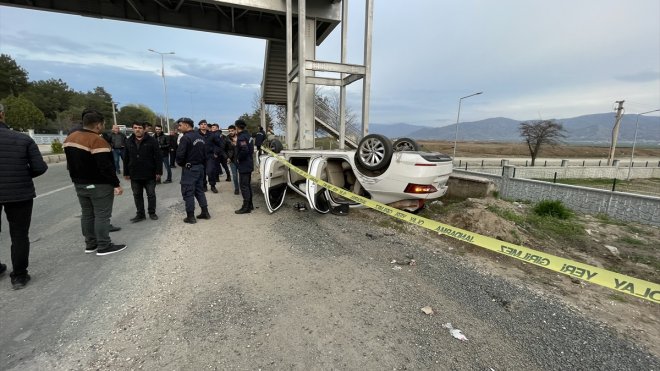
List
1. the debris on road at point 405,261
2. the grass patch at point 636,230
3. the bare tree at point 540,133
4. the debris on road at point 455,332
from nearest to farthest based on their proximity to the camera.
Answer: the debris on road at point 455,332
the debris on road at point 405,261
the grass patch at point 636,230
the bare tree at point 540,133

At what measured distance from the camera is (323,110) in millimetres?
17953

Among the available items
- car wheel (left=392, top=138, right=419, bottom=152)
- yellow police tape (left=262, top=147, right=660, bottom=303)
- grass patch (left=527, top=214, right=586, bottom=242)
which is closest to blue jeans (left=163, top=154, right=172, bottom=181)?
car wheel (left=392, top=138, right=419, bottom=152)

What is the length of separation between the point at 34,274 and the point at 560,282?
5911mm

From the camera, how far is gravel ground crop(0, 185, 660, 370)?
Result: 6.87ft

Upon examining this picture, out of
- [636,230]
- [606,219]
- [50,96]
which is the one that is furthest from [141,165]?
[50,96]

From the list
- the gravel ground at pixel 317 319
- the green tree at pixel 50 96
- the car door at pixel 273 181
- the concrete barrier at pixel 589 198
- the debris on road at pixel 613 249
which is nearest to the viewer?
the gravel ground at pixel 317 319

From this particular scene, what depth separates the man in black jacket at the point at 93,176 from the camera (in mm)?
3484

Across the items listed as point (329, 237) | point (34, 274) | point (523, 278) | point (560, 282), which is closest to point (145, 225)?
point (34, 274)

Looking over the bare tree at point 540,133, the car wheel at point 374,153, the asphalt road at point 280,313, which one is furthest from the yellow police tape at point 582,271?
the bare tree at point 540,133

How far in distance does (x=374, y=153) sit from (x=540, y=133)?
1370 inches

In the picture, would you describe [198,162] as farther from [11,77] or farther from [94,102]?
[94,102]

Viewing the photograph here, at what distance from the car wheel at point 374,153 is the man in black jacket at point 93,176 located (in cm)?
378

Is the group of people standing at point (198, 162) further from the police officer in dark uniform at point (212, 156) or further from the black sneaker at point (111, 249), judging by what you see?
the black sneaker at point (111, 249)

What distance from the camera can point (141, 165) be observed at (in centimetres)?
533
